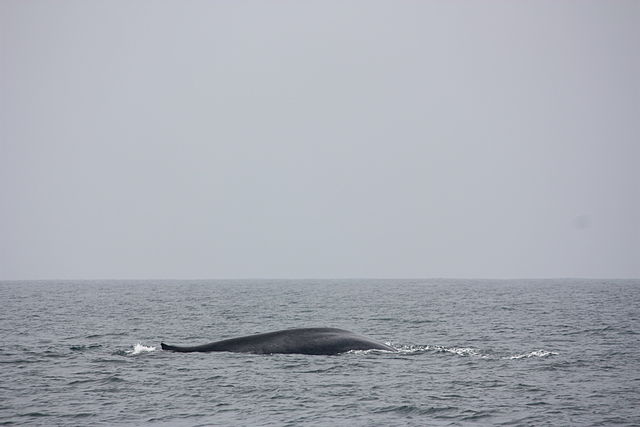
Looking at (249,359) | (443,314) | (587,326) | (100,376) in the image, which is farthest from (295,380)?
(443,314)

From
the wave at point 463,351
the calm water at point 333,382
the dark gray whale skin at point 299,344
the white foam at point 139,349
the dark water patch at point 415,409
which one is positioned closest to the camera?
the calm water at point 333,382

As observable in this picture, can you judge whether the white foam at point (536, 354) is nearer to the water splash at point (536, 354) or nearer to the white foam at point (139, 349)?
the water splash at point (536, 354)

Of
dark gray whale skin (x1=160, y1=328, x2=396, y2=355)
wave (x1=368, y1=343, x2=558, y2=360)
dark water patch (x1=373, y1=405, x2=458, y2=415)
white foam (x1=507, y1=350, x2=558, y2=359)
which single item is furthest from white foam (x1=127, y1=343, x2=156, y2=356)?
white foam (x1=507, y1=350, x2=558, y2=359)

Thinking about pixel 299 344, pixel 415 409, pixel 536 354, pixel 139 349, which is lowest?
pixel 415 409

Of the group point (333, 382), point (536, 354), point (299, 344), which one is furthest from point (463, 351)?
point (333, 382)

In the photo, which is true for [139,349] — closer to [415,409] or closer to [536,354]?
[415,409]

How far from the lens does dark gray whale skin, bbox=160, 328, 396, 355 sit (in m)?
33.8

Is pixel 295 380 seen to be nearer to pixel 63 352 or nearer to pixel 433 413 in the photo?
pixel 433 413

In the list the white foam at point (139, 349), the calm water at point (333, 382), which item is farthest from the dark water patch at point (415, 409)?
the white foam at point (139, 349)

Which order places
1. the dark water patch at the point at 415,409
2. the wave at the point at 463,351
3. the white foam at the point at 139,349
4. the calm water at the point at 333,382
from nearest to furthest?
the calm water at the point at 333,382, the dark water patch at the point at 415,409, the wave at the point at 463,351, the white foam at the point at 139,349

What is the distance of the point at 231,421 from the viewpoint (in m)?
21.4

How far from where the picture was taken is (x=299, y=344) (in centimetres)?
3403

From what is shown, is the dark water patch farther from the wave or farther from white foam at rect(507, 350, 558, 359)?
white foam at rect(507, 350, 558, 359)

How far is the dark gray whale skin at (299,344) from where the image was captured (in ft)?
111
